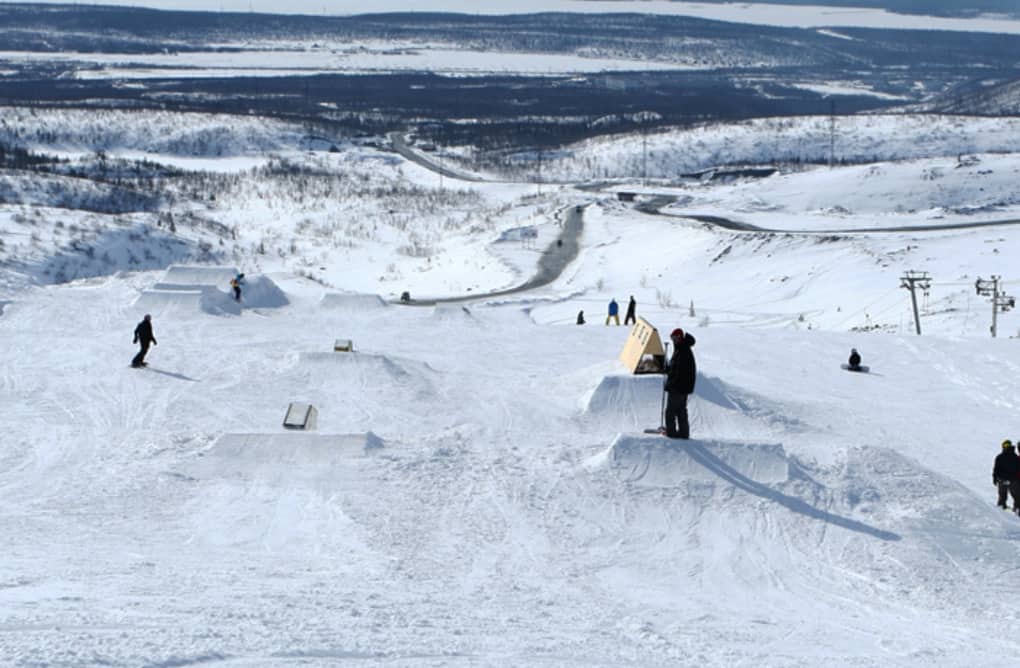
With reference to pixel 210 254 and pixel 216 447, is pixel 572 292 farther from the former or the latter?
pixel 216 447

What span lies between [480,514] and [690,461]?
2.87 meters

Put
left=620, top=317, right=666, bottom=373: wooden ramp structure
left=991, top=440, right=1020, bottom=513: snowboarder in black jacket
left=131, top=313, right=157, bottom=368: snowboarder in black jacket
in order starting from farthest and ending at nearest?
left=131, top=313, right=157, bottom=368: snowboarder in black jacket, left=620, top=317, right=666, bottom=373: wooden ramp structure, left=991, top=440, right=1020, bottom=513: snowboarder in black jacket

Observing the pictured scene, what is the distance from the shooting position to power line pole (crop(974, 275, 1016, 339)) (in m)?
35.4

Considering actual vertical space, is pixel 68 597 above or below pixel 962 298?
above

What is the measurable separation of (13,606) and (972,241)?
5135 centimetres

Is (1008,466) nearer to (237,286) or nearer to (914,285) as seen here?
(237,286)

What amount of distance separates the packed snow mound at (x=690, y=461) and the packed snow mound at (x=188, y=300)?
15.8 metres

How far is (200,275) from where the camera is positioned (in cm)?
3256

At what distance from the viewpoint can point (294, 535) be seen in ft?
42.9

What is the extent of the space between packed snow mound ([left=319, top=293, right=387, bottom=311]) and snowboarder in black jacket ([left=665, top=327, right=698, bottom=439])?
16832 mm

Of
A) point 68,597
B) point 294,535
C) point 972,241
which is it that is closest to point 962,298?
point 972,241

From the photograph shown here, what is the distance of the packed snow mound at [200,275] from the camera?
32.1 m

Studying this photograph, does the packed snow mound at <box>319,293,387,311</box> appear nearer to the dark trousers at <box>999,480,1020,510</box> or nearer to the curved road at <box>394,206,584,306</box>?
the curved road at <box>394,206,584,306</box>

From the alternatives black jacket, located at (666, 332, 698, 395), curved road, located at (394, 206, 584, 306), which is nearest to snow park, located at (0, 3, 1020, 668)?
curved road, located at (394, 206, 584, 306)
